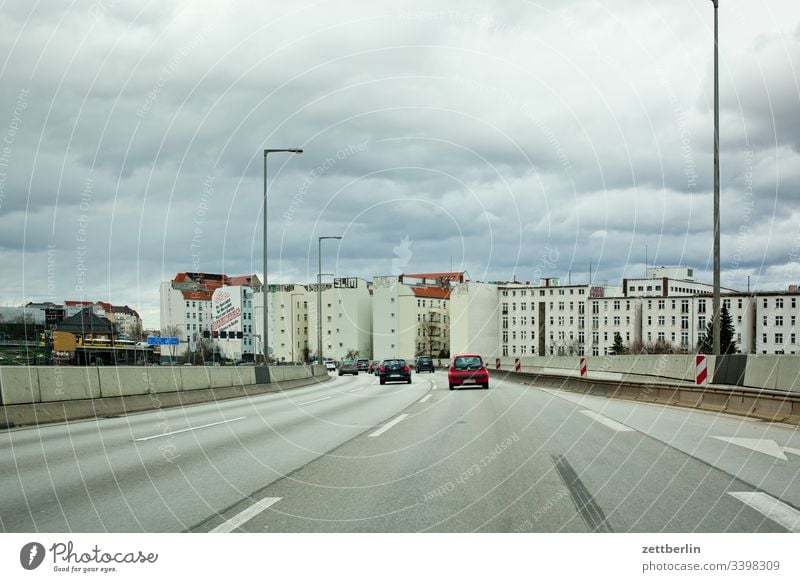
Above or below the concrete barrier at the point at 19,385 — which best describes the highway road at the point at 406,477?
below

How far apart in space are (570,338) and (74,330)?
5352 inches

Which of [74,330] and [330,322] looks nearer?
[74,330]

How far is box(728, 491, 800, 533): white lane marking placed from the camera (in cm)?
603

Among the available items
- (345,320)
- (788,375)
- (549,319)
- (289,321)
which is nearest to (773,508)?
(788,375)

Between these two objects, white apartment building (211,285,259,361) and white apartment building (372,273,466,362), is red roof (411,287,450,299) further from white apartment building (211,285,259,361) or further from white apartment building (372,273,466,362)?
white apartment building (211,285,259,361)

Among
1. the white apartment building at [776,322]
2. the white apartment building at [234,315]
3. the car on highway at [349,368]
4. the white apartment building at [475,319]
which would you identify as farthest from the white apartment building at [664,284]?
the car on highway at [349,368]

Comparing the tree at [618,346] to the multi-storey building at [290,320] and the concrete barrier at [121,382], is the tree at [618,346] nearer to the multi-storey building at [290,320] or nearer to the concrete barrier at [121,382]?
the multi-storey building at [290,320]

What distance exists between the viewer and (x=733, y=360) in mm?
23328

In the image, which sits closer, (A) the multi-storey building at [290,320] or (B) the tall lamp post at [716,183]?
(B) the tall lamp post at [716,183]

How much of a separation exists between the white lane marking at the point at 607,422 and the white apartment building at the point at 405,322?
134 meters

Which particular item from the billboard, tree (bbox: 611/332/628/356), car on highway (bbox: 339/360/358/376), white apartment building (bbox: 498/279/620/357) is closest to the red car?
car on highway (bbox: 339/360/358/376)

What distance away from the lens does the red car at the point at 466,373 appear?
1308 inches
